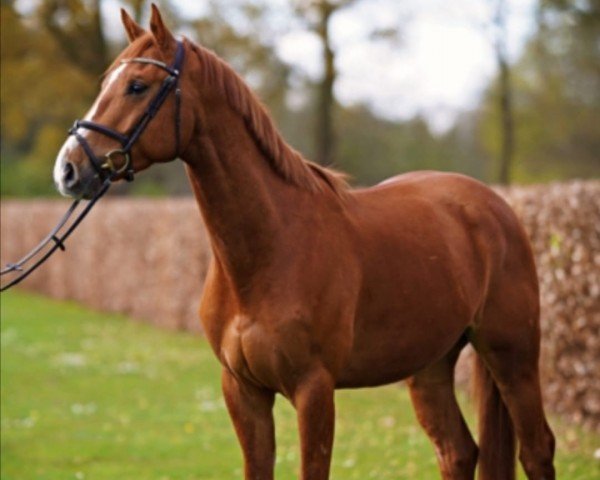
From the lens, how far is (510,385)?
16.0ft

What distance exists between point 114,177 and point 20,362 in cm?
958

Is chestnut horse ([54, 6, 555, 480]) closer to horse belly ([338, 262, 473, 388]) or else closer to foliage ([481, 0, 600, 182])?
horse belly ([338, 262, 473, 388])

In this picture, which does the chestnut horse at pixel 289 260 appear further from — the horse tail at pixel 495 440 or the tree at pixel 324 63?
the tree at pixel 324 63

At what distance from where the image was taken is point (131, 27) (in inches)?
156

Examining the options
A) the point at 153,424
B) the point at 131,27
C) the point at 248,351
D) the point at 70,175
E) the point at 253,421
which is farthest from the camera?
the point at 153,424

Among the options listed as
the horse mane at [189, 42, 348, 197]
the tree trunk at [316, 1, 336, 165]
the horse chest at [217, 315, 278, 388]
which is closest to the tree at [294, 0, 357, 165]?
the tree trunk at [316, 1, 336, 165]

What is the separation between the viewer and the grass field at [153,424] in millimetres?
7062

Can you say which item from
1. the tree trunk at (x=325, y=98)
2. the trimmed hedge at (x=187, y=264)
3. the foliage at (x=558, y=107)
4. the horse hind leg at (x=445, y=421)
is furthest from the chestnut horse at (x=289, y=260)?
the foliage at (x=558, y=107)

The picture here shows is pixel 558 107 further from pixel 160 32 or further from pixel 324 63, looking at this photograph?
pixel 160 32

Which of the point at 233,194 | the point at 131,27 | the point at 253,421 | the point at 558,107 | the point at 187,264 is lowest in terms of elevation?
the point at 558,107

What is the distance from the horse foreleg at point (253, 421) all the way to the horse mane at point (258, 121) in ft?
2.69

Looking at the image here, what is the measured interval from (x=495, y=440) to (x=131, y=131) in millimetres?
2339

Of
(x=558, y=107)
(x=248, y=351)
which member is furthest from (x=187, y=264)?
(x=558, y=107)

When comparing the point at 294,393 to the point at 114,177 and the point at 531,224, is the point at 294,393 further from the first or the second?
the point at 531,224
